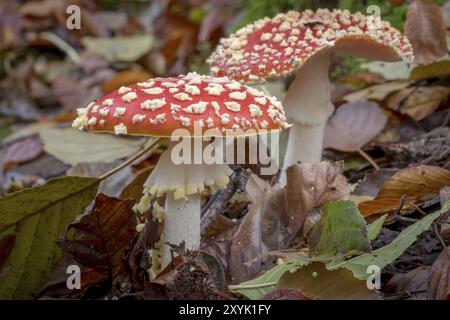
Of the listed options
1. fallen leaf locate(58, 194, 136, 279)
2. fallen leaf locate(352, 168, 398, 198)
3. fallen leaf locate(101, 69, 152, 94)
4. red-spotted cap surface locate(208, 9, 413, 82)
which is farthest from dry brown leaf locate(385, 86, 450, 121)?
fallen leaf locate(101, 69, 152, 94)

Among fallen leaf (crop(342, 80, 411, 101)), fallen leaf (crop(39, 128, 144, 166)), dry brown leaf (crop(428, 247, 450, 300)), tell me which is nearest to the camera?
dry brown leaf (crop(428, 247, 450, 300))

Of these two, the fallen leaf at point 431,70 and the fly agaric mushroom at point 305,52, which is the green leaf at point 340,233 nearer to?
the fly agaric mushroom at point 305,52

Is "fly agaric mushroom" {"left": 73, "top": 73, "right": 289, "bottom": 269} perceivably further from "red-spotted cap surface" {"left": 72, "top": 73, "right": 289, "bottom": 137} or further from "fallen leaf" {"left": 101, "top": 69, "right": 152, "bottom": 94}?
"fallen leaf" {"left": 101, "top": 69, "right": 152, "bottom": 94}

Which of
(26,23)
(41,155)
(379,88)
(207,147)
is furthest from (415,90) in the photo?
(26,23)

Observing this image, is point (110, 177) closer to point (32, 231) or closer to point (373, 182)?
point (32, 231)

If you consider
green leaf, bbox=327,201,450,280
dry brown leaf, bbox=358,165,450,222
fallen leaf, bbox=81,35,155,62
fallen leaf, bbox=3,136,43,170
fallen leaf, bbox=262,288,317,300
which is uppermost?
fallen leaf, bbox=81,35,155,62

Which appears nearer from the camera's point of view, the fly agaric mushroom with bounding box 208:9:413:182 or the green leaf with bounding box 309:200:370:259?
the green leaf with bounding box 309:200:370:259
